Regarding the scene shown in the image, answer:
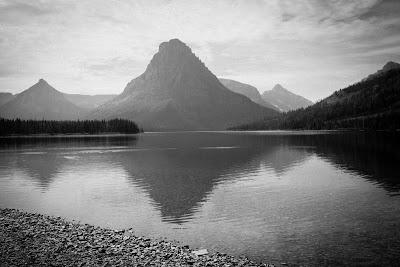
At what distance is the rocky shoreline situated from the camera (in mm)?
24500

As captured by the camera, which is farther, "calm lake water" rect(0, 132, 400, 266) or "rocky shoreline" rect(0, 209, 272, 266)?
"calm lake water" rect(0, 132, 400, 266)

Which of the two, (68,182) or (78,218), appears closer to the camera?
(78,218)

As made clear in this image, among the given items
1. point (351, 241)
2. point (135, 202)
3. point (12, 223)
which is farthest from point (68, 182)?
point (351, 241)

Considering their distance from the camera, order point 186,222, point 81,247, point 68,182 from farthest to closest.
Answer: point 68,182 → point 186,222 → point 81,247

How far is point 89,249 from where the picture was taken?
89.3ft

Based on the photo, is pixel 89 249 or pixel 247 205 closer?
pixel 89 249

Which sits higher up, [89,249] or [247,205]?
[89,249]

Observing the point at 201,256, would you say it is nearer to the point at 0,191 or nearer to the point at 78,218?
the point at 78,218

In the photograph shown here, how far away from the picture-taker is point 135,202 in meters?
48.5

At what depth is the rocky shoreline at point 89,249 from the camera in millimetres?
24500

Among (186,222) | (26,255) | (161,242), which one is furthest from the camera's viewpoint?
(186,222)

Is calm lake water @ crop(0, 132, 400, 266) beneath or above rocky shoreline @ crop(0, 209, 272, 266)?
beneath

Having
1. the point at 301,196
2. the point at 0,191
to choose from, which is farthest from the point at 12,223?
the point at 301,196

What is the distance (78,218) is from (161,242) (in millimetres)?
15395
